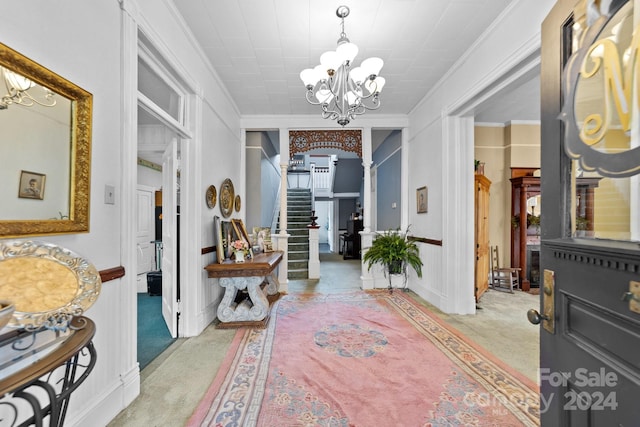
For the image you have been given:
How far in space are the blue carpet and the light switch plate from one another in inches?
56.2

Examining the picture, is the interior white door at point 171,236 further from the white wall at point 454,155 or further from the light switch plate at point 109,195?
the white wall at point 454,155

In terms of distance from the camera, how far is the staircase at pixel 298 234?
5500mm

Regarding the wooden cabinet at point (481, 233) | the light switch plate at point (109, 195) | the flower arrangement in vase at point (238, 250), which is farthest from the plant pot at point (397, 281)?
the light switch plate at point (109, 195)

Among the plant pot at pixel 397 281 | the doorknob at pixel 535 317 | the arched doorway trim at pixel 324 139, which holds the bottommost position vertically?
the plant pot at pixel 397 281

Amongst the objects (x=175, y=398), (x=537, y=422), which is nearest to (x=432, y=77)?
(x=537, y=422)

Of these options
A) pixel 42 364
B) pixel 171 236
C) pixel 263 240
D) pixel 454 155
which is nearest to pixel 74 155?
pixel 42 364

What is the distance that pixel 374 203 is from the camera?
24.3ft

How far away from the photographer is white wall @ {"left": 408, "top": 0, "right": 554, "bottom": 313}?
2.39 m

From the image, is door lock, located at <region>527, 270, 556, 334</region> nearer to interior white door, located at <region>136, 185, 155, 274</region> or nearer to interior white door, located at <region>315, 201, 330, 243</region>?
interior white door, located at <region>136, 185, 155, 274</region>

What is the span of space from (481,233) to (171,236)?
394cm

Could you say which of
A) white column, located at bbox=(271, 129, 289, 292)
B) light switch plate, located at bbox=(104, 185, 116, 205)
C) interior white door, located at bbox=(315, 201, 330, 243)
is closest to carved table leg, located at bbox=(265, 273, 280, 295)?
white column, located at bbox=(271, 129, 289, 292)

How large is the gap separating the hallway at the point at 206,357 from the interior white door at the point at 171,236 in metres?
0.33

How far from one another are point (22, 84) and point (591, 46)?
200cm

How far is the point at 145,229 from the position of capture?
15.7ft
